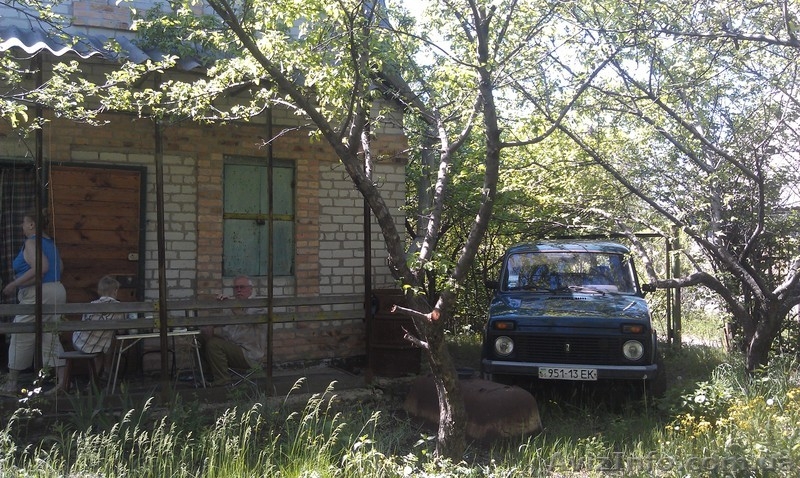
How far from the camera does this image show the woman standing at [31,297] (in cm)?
615

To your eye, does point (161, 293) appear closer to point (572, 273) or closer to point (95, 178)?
point (95, 178)

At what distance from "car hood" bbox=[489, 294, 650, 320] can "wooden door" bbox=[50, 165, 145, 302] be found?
3831 millimetres

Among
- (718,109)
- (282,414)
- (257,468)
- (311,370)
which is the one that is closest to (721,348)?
(718,109)

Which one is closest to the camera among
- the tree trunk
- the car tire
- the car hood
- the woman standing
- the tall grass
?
the tall grass

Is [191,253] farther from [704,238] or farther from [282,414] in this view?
[704,238]

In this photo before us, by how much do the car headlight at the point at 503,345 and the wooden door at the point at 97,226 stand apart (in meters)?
3.75

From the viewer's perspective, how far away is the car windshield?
7699 millimetres

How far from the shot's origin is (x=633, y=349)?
6.71 m

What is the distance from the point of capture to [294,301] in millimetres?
6934

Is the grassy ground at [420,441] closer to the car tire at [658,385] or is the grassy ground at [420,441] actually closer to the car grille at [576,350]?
the car tire at [658,385]

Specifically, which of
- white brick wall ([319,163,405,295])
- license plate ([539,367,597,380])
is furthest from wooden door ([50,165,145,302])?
license plate ([539,367,597,380])

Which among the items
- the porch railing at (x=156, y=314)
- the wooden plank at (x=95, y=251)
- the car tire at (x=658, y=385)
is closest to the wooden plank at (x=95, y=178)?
the wooden plank at (x=95, y=251)

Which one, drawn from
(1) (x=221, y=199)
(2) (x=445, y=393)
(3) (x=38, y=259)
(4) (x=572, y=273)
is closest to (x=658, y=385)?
(4) (x=572, y=273)

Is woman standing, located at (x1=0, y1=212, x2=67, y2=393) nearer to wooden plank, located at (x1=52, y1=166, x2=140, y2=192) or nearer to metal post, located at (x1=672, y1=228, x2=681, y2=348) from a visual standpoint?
wooden plank, located at (x1=52, y1=166, x2=140, y2=192)
